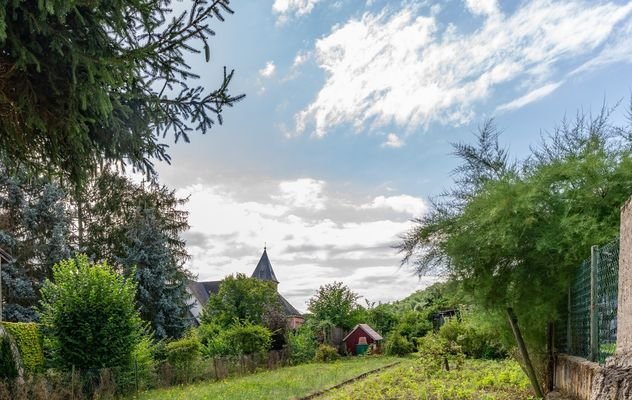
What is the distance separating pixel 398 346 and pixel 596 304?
20.9 metres

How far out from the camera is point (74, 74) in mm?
3453

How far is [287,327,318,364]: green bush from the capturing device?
22891 mm

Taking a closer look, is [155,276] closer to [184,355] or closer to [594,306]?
[184,355]

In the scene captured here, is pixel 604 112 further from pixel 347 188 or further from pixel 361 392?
pixel 361 392

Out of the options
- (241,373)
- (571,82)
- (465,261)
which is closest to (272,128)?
(465,261)

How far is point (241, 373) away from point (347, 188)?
36.0ft

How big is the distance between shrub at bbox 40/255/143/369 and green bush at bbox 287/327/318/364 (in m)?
10.4

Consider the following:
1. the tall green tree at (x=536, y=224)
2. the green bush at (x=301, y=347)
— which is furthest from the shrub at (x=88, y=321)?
the green bush at (x=301, y=347)

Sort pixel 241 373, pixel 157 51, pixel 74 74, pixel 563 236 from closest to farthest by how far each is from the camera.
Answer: pixel 74 74, pixel 157 51, pixel 563 236, pixel 241 373

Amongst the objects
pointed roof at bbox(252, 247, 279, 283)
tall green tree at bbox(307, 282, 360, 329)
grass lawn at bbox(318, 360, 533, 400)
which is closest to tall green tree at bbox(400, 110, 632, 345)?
grass lawn at bbox(318, 360, 533, 400)

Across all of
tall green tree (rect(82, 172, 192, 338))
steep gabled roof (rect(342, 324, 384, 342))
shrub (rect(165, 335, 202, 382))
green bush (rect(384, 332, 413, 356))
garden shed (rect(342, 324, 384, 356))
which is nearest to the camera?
shrub (rect(165, 335, 202, 382))

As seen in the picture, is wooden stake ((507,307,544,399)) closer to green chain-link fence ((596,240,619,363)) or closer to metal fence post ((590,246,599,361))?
metal fence post ((590,246,599,361))

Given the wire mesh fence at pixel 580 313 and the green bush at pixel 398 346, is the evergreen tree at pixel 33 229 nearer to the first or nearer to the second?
the green bush at pixel 398 346

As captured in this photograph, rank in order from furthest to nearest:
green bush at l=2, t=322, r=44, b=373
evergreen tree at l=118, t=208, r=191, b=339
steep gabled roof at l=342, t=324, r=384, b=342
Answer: steep gabled roof at l=342, t=324, r=384, b=342, evergreen tree at l=118, t=208, r=191, b=339, green bush at l=2, t=322, r=44, b=373
